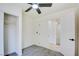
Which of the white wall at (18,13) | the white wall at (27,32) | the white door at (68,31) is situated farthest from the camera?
the white door at (68,31)

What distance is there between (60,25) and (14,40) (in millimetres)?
954

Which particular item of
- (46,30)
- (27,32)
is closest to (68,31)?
(46,30)

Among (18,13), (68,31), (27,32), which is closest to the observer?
(18,13)

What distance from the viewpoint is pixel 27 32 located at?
1.50 m

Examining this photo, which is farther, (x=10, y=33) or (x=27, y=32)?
(x=27, y=32)

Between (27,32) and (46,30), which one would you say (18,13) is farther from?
(46,30)

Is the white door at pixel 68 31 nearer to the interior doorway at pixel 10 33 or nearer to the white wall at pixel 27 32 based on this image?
the white wall at pixel 27 32

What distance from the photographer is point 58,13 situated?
1460 mm

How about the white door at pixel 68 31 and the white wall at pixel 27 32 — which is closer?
the white wall at pixel 27 32

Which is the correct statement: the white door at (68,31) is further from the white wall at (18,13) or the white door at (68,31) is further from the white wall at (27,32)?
the white wall at (18,13)

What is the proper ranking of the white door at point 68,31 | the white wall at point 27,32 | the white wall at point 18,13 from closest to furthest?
the white wall at point 18,13
the white wall at point 27,32
the white door at point 68,31

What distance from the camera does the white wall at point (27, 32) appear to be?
4.84 feet

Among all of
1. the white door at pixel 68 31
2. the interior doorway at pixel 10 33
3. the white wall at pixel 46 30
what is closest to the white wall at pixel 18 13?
the interior doorway at pixel 10 33

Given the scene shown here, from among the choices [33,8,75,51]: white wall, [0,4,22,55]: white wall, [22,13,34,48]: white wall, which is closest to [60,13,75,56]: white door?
[33,8,75,51]: white wall
